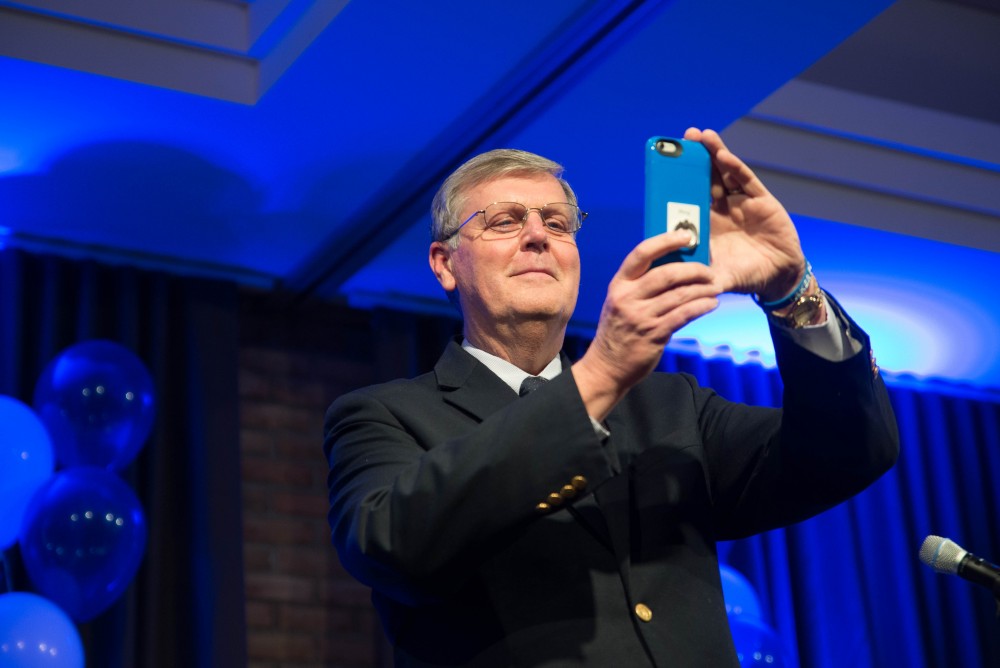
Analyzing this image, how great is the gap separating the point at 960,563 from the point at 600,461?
0.45 m

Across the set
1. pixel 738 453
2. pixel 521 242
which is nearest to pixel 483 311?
pixel 521 242

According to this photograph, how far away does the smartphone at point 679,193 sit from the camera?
57.9 inches

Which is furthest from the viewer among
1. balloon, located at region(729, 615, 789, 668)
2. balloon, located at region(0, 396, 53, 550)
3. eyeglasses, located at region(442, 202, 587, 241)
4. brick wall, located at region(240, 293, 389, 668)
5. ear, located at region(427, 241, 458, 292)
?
brick wall, located at region(240, 293, 389, 668)

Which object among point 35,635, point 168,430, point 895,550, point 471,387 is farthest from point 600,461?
point 895,550

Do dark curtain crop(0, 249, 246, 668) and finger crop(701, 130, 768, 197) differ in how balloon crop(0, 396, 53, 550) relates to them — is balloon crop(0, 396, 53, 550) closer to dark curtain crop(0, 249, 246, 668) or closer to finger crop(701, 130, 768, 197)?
dark curtain crop(0, 249, 246, 668)

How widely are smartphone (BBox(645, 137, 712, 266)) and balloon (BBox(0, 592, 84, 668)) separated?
2275mm

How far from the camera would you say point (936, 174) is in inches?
187

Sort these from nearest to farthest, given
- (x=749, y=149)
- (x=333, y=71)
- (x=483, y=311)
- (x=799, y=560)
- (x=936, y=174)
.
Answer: (x=483, y=311)
(x=333, y=71)
(x=749, y=149)
(x=936, y=174)
(x=799, y=560)

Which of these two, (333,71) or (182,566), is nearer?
(333,71)

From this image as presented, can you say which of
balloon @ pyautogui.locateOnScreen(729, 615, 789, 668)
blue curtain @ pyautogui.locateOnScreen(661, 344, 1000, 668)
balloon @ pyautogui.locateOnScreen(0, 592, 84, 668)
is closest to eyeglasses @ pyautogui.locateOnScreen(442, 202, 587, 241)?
balloon @ pyautogui.locateOnScreen(0, 592, 84, 668)

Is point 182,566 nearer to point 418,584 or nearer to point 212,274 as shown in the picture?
point 212,274

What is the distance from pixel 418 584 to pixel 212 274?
3.57 m

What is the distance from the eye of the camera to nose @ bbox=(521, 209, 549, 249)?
197cm

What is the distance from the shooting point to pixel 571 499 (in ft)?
4.81
